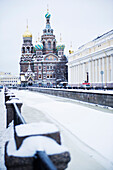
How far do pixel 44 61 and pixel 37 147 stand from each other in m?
78.6

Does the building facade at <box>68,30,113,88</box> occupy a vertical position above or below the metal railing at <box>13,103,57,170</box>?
above

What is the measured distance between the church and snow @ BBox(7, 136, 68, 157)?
71190mm

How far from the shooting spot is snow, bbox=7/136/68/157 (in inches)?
72.3

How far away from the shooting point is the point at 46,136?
2125mm

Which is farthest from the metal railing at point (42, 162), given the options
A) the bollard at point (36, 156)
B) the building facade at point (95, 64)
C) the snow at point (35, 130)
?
the building facade at point (95, 64)

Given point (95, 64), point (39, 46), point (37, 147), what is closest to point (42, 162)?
point (37, 147)

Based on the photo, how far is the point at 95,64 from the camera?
1652 inches

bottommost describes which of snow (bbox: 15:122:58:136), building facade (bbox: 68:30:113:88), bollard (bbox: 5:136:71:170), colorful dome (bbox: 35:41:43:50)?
bollard (bbox: 5:136:71:170)

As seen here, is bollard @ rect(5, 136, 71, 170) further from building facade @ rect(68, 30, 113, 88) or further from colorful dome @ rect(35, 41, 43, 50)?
colorful dome @ rect(35, 41, 43, 50)

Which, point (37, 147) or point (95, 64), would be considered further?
point (95, 64)

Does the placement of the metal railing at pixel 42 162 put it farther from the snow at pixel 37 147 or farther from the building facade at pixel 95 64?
the building facade at pixel 95 64

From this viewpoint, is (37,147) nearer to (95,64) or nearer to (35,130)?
(35,130)

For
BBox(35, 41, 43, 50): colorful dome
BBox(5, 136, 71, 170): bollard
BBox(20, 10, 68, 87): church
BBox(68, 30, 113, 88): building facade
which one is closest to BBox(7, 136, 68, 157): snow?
BBox(5, 136, 71, 170): bollard

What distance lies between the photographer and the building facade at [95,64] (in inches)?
1422
